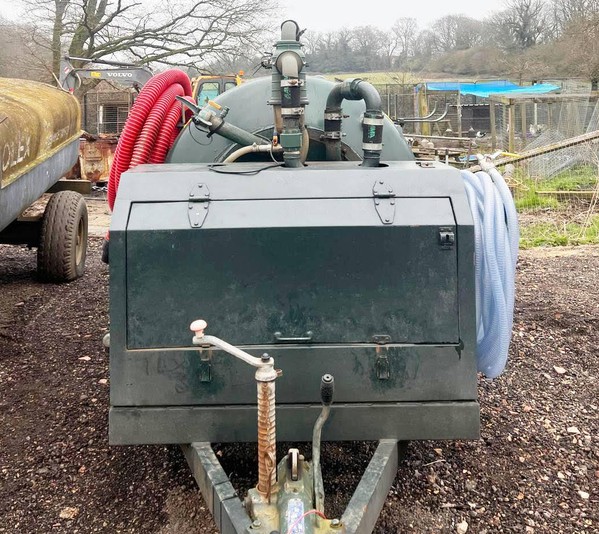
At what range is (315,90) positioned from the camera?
3879 mm

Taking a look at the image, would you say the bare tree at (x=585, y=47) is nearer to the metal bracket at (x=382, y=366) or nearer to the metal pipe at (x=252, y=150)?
the metal pipe at (x=252, y=150)

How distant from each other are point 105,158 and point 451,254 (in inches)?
510

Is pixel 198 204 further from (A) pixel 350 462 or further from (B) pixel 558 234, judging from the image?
(B) pixel 558 234

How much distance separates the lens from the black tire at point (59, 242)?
6.54 meters

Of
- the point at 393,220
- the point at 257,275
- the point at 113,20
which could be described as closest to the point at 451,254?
the point at 393,220

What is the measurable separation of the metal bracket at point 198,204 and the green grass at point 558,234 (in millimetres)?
6348

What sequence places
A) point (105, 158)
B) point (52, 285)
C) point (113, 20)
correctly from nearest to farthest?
point (52, 285)
point (105, 158)
point (113, 20)

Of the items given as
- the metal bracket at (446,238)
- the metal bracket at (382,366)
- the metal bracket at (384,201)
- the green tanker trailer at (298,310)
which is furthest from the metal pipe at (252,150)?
the metal bracket at (382,366)

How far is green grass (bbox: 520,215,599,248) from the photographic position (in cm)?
843

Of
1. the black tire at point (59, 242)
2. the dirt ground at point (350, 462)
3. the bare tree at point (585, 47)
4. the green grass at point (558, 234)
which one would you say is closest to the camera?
the dirt ground at point (350, 462)

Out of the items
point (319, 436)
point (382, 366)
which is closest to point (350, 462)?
point (382, 366)

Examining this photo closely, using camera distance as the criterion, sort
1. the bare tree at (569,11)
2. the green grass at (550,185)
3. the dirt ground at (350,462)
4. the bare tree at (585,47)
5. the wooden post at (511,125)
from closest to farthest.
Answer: the dirt ground at (350,462), the green grass at (550,185), the wooden post at (511,125), the bare tree at (585,47), the bare tree at (569,11)

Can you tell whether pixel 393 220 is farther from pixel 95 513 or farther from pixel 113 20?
pixel 113 20

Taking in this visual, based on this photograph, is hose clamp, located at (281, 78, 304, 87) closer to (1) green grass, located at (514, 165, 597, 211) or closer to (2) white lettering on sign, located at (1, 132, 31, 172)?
(2) white lettering on sign, located at (1, 132, 31, 172)
